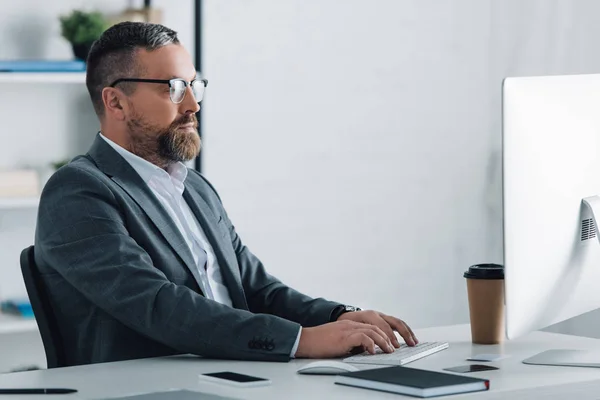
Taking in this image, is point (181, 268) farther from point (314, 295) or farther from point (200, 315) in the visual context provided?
point (314, 295)

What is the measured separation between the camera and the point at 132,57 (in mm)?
2400

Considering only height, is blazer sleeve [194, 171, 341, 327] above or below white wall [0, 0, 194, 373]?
below

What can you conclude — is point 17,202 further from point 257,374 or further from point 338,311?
point 257,374

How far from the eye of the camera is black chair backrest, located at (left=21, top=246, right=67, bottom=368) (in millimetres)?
2150

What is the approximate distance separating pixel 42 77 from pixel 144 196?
53.4 inches

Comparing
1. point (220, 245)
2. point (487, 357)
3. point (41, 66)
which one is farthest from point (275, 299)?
point (41, 66)

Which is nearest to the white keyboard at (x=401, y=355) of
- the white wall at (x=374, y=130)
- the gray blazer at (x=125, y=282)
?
the gray blazer at (x=125, y=282)

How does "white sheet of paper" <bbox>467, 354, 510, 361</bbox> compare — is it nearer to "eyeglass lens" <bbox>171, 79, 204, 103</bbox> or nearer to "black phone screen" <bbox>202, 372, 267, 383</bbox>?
"black phone screen" <bbox>202, 372, 267, 383</bbox>

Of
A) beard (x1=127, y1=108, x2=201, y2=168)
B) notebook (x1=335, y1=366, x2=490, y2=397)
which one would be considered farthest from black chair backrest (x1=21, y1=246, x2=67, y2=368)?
notebook (x1=335, y1=366, x2=490, y2=397)

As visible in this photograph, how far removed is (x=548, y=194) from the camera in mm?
1789

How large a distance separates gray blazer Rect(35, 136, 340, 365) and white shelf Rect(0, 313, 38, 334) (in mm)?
1285

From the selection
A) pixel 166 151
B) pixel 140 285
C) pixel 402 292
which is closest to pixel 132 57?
pixel 166 151

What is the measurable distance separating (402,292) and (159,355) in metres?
2.56

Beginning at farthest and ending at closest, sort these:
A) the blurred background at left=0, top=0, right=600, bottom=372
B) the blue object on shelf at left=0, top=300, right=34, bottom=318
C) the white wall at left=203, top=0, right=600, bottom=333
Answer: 1. the white wall at left=203, top=0, right=600, bottom=333
2. the blurred background at left=0, top=0, right=600, bottom=372
3. the blue object on shelf at left=0, top=300, right=34, bottom=318
